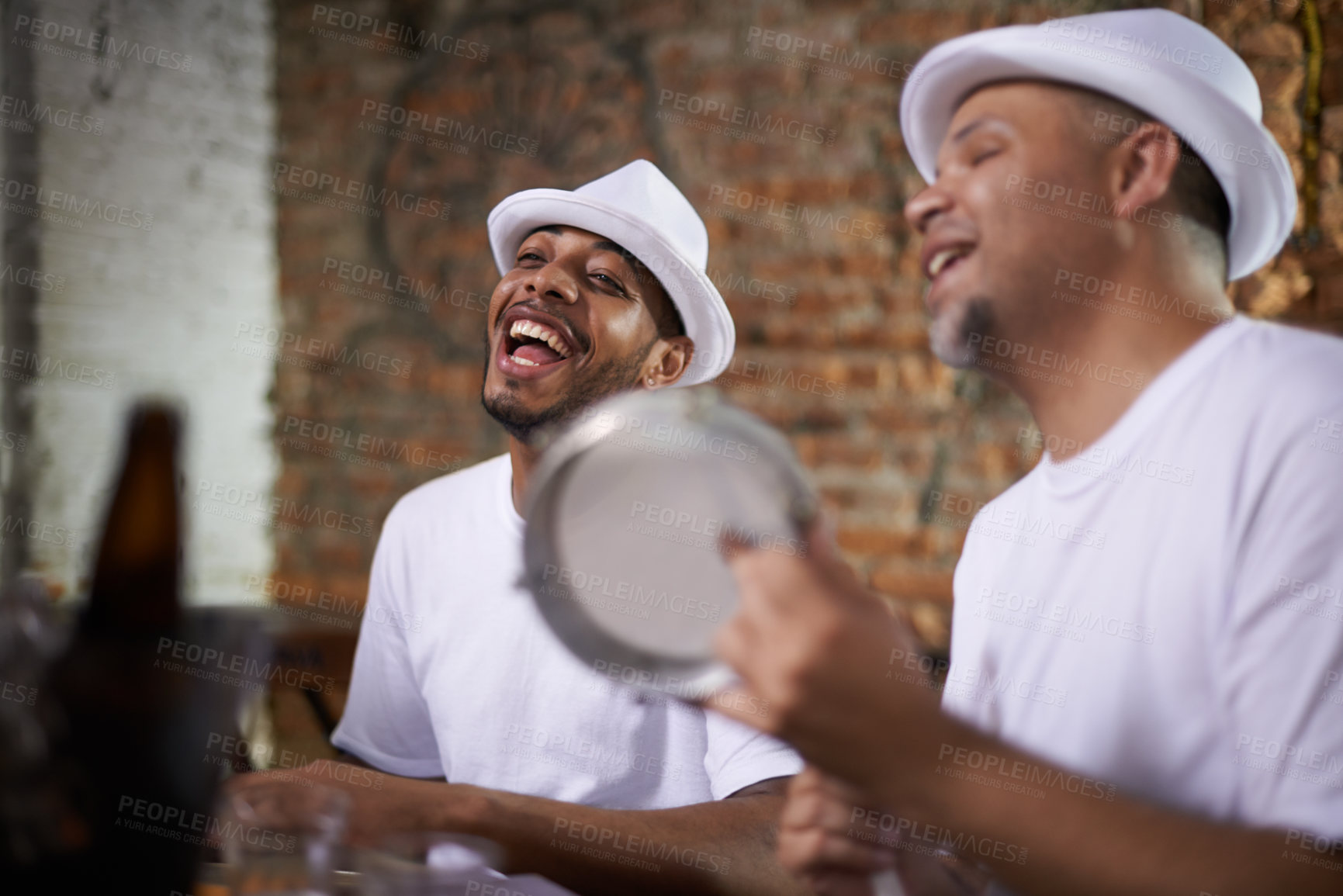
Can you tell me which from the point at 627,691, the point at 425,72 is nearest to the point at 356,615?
the point at 627,691

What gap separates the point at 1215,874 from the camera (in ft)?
1.84

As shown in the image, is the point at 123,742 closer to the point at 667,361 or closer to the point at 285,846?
the point at 285,846

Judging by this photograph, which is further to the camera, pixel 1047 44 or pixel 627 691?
pixel 627 691

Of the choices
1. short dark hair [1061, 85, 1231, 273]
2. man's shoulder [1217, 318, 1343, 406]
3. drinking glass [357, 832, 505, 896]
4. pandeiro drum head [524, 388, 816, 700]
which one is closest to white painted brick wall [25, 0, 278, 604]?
drinking glass [357, 832, 505, 896]

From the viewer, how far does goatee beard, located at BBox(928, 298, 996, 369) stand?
2.68 feet

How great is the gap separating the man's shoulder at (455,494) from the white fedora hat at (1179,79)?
610mm

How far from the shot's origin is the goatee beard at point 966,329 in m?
0.82

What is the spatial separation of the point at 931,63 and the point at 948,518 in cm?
48

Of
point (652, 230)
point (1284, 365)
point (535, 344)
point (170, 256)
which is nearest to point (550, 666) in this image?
point (535, 344)

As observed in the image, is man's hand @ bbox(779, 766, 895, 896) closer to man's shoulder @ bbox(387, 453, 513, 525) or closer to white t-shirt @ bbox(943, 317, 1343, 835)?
white t-shirt @ bbox(943, 317, 1343, 835)

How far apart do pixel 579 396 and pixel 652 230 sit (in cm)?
18

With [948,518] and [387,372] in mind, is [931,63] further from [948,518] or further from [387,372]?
[387,372]

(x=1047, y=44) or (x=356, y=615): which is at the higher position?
(x=1047, y=44)

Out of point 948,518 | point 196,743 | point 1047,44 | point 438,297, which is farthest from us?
point 438,297
